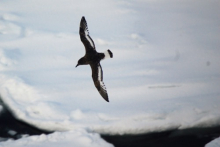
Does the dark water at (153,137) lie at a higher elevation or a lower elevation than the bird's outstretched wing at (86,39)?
lower

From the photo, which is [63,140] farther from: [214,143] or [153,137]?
[214,143]

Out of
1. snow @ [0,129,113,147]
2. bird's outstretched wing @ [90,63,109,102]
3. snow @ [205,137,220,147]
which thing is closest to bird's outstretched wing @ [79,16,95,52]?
bird's outstretched wing @ [90,63,109,102]

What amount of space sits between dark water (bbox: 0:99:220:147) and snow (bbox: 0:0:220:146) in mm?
72

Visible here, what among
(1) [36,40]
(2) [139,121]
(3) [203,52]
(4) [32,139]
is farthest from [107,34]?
(4) [32,139]

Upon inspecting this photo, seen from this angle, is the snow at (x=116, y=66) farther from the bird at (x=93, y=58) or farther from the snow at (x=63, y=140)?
the bird at (x=93, y=58)

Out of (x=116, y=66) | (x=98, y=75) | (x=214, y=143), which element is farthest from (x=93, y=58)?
(x=214, y=143)

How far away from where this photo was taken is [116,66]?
469cm

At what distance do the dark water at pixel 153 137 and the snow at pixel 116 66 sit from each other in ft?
0.24

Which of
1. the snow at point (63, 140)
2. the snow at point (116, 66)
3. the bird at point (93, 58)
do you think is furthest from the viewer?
the snow at point (116, 66)

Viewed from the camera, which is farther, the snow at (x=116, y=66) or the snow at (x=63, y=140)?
the snow at (x=116, y=66)

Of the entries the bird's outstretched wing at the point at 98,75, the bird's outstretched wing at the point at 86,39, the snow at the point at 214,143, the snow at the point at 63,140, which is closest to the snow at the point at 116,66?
the snow at the point at 63,140

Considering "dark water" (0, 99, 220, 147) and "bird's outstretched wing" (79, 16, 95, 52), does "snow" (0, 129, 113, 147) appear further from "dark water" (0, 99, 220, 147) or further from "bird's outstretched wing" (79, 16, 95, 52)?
"bird's outstretched wing" (79, 16, 95, 52)

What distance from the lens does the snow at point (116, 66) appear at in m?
3.85

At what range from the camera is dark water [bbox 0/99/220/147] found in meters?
3.60
